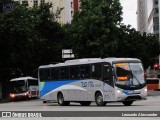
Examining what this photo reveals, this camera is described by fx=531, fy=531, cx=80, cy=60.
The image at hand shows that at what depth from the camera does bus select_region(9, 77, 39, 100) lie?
2354 inches

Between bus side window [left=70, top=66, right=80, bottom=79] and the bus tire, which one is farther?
the bus tire

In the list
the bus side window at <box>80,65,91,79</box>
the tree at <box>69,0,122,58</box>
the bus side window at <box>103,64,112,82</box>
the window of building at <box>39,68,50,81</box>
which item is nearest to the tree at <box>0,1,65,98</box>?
the tree at <box>69,0,122,58</box>

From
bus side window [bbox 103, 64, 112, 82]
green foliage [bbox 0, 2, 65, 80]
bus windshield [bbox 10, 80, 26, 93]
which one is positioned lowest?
bus windshield [bbox 10, 80, 26, 93]

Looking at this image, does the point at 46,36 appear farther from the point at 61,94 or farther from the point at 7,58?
the point at 61,94

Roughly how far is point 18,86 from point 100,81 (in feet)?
98.0

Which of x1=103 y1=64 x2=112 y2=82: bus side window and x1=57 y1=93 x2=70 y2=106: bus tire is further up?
x1=103 y1=64 x2=112 y2=82: bus side window

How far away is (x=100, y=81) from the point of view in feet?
105

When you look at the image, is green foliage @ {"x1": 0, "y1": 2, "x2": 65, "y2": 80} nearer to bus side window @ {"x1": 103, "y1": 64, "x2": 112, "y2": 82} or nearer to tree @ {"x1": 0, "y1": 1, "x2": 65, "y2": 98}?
tree @ {"x1": 0, "y1": 1, "x2": 65, "y2": 98}

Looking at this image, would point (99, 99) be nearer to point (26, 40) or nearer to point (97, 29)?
point (97, 29)

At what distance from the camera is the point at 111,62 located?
102ft

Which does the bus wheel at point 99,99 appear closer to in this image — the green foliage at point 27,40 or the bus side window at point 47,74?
the bus side window at point 47,74

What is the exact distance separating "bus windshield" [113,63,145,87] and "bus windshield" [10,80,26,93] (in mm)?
30108

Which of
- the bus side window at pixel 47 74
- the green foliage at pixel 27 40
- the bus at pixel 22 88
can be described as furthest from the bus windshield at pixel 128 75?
the bus at pixel 22 88

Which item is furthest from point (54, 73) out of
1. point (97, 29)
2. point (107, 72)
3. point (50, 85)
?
point (97, 29)
